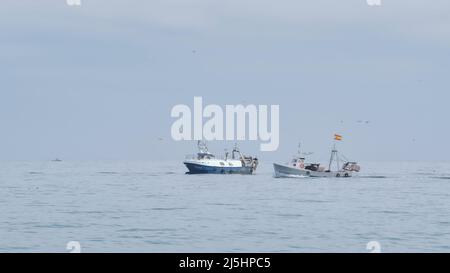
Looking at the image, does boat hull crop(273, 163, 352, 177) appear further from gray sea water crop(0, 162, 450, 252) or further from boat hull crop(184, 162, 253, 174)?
gray sea water crop(0, 162, 450, 252)

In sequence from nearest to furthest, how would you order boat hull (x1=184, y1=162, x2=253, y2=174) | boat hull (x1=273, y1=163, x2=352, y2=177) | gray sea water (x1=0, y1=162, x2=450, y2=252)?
gray sea water (x1=0, y1=162, x2=450, y2=252) < boat hull (x1=273, y1=163, x2=352, y2=177) < boat hull (x1=184, y1=162, x2=253, y2=174)

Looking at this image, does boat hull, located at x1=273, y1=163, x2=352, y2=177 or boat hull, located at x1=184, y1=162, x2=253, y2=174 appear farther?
boat hull, located at x1=184, y1=162, x2=253, y2=174

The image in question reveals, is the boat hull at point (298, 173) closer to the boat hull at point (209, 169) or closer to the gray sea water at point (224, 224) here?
the boat hull at point (209, 169)

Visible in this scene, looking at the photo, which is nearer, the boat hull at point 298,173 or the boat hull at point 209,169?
the boat hull at point 298,173

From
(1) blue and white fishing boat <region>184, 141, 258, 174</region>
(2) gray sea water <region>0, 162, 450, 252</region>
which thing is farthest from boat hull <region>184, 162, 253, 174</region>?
(2) gray sea water <region>0, 162, 450, 252</region>

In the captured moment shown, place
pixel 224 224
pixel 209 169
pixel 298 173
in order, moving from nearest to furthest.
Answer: pixel 224 224
pixel 298 173
pixel 209 169

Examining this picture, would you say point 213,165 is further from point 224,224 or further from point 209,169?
point 224,224

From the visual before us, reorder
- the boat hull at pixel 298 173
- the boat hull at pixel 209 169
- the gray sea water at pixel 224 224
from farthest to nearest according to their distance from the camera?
1. the boat hull at pixel 209 169
2. the boat hull at pixel 298 173
3. the gray sea water at pixel 224 224

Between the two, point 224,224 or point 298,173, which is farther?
point 298,173

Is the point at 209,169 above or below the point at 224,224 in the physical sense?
above

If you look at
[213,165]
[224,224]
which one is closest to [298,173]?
[213,165]

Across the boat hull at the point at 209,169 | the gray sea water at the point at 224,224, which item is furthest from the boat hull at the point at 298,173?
the gray sea water at the point at 224,224
